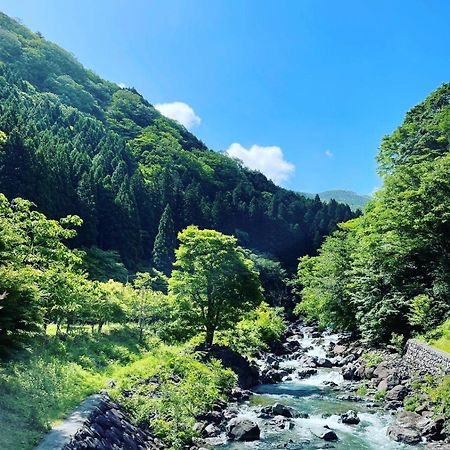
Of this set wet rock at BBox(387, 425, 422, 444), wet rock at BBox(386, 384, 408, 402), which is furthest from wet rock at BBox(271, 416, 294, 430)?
wet rock at BBox(386, 384, 408, 402)

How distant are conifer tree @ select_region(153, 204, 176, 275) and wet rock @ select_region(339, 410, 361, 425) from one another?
6708 centimetres

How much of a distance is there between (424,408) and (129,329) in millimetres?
25358

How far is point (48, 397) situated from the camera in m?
15.9

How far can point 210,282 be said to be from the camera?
3456cm

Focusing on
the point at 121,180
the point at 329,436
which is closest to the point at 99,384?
the point at 329,436

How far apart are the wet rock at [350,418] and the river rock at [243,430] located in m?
4.95

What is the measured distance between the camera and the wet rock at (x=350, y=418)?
891 inches

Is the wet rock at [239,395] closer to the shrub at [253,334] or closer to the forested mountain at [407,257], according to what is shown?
the shrub at [253,334]

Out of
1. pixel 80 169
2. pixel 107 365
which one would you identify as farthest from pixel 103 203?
pixel 107 365

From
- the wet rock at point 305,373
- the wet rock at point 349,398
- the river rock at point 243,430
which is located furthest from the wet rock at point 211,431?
the wet rock at point 305,373

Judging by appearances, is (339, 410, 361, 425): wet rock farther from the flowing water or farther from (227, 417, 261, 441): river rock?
(227, 417, 261, 441): river rock

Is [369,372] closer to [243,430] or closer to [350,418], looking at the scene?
[350,418]

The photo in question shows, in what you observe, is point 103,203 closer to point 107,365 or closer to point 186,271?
point 186,271

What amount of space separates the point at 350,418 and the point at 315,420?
1.82 metres
